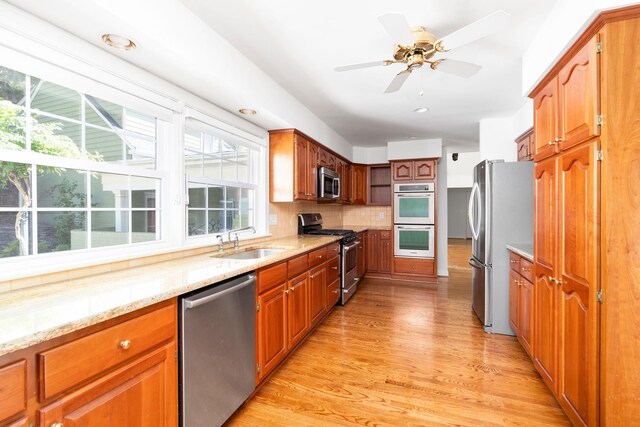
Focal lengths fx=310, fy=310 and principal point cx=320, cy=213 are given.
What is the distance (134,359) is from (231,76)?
1864 mm

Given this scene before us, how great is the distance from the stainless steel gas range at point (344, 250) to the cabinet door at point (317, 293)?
2.04ft

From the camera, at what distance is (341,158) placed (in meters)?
5.12

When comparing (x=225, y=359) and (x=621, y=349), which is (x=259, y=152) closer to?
(x=225, y=359)

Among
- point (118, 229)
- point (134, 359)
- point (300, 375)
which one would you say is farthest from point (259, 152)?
point (134, 359)

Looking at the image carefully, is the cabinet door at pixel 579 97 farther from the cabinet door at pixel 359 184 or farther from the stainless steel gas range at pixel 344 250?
the cabinet door at pixel 359 184

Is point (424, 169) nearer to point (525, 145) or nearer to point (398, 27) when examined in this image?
point (525, 145)

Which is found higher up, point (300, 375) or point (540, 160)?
point (540, 160)

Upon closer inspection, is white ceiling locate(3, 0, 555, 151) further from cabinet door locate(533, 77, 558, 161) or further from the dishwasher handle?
the dishwasher handle

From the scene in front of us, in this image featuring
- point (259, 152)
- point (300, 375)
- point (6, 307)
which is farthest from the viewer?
point (259, 152)

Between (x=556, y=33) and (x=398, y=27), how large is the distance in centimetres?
96

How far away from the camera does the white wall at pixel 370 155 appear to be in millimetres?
5902

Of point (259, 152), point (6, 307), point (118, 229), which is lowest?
point (6, 307)

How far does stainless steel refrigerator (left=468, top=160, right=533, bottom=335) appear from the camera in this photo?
2.94 meters

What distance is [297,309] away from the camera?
2592 mm
